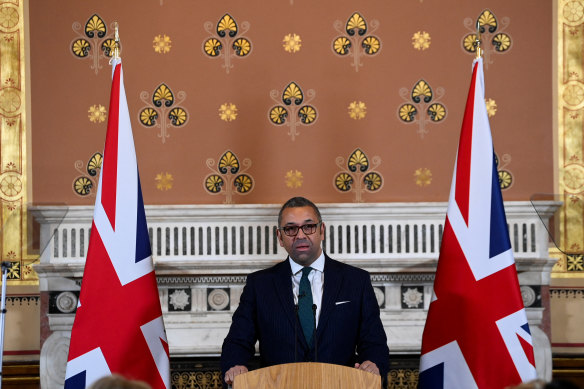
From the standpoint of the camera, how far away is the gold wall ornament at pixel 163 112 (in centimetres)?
380

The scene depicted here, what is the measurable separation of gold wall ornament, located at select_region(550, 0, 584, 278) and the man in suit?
1.16 metres

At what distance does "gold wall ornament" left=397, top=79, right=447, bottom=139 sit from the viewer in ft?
12.5

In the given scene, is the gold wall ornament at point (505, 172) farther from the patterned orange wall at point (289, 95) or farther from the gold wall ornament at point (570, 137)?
the gold wall ornament at point (570, 137)

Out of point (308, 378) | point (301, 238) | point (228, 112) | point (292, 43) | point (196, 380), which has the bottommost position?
point (196, 380)

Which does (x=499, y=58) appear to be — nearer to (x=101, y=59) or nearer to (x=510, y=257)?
(x=510, y=257)

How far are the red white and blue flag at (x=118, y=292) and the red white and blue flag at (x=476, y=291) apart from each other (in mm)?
1114

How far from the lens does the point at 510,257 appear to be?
3156mm

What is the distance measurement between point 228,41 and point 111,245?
1213 millimetres

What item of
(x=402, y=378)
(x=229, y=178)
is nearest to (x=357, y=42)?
(x=229, y=178)

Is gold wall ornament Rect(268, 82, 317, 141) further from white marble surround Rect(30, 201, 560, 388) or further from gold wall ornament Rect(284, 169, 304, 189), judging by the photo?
white marble surround Rect(30, 201, 560, 388)

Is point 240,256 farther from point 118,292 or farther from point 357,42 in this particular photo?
point 357,42

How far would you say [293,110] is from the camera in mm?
3803

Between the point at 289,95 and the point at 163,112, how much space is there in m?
0.61

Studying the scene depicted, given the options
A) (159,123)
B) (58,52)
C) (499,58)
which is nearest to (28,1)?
(58,52)
